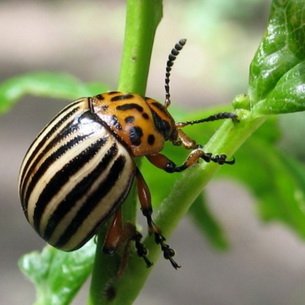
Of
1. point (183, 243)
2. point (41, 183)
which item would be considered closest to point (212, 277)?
point (183, 243)

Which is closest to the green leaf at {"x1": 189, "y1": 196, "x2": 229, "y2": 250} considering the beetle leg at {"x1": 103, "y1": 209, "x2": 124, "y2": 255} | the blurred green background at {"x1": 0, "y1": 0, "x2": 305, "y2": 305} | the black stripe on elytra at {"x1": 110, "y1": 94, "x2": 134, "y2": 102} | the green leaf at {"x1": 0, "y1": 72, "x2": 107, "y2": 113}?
the green leaf at {"x1": 0, "y1": 72, "x2": 107, "y2": 113}

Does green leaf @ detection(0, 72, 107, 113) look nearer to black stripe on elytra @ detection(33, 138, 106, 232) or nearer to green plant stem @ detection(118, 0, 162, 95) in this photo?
black stripe on elytra @ detection(33, 138, 106, 232)

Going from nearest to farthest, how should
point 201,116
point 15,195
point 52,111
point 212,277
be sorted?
point 201,116 < point 212,277 < point 15,195 < point 52,111

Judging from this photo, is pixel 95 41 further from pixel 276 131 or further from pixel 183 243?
pixel 276 131

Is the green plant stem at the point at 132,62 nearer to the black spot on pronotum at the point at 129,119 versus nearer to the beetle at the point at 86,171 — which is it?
the beetle at the point at 86,171

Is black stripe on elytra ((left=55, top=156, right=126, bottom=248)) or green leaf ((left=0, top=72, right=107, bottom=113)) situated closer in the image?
black stripe on elytra ((left=55, top=156, right=126, bottom=248))

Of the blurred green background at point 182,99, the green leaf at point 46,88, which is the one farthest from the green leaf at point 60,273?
the blurred green background at point 182,99

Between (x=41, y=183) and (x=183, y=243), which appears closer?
(x=41, y=183)
